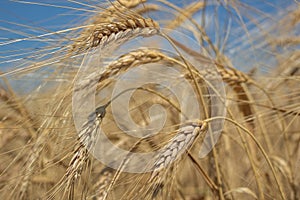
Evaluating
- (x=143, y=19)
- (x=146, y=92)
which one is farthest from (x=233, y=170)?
(x=143, y=19)

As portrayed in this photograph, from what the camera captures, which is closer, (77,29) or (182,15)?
(77,29)

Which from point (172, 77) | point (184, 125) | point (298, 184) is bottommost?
point (298, 184)

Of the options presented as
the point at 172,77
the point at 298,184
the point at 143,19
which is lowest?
the point at 298,184

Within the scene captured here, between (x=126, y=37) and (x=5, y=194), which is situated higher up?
(x=126, y=37)

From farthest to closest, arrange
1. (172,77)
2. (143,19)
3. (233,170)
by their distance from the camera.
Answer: (233,170) < (172,77) < (143,19)

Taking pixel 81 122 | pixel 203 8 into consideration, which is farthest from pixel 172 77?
pixel 203 8

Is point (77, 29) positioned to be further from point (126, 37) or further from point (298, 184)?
point (298, 184)

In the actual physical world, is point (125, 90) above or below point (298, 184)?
above

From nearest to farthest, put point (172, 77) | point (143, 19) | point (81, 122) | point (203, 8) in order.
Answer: point (81, 122) < point (143, 19) < point (172, 77) < point (203, 8)

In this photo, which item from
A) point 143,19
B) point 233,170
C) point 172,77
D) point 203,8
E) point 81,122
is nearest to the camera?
point 81,122

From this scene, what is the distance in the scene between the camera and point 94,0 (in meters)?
0.92

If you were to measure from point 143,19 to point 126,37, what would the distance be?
0.25 ft

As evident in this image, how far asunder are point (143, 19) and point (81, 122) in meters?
0.28

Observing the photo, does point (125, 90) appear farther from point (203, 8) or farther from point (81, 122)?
point (203, 8)
